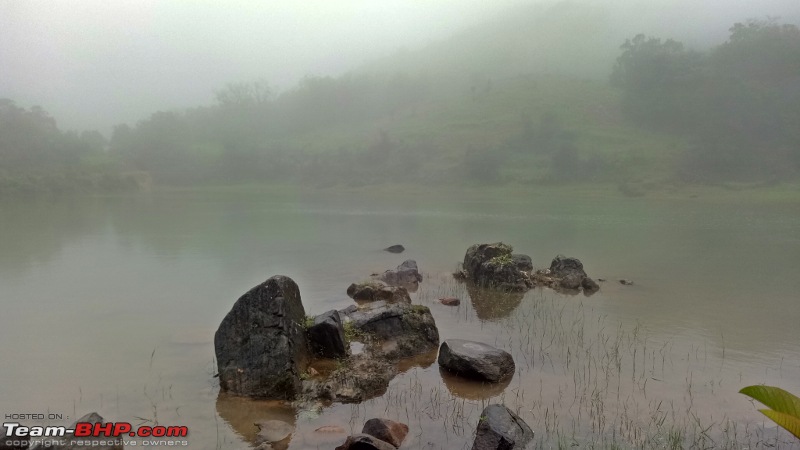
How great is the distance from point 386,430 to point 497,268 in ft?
33.7

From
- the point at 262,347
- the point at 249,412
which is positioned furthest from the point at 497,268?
the point at 249,412

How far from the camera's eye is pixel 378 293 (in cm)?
1416

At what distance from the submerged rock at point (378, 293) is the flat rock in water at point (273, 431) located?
6.76m

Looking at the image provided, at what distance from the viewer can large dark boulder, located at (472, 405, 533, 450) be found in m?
6.15

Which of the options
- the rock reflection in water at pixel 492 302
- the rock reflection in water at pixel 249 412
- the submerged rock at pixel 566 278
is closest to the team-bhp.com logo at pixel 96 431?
the rock reflection in water at pixel 249 412

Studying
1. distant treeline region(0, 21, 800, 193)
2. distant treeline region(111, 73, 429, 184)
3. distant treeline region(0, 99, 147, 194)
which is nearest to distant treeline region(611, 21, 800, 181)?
distant treeline region(0, 21, 800, 193)

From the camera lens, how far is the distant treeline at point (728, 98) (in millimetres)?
77625

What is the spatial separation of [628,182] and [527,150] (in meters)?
24.7

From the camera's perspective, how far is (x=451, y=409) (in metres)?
7.64

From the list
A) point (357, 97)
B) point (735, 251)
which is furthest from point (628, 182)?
point (357, 97)

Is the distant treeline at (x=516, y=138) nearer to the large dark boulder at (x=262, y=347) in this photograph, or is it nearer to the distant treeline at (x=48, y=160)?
the distant treeline at (x=48, y=160)

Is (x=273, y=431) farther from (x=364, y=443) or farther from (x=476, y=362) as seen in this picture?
(x=476, y=362)

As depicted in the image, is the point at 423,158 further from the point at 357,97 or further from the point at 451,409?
the point at 451,409

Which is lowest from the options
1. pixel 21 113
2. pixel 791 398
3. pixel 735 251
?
pixel 735 251
